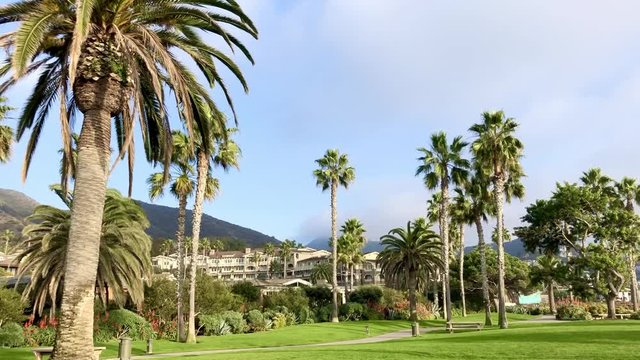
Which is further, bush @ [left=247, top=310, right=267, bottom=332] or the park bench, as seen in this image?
bush @ [left=247, top=310, right=267, bottom=332]

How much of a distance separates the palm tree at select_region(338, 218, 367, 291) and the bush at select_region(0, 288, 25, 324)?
165 ft

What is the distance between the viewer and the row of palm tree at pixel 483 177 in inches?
1564

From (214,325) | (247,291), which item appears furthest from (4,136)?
(247,291)

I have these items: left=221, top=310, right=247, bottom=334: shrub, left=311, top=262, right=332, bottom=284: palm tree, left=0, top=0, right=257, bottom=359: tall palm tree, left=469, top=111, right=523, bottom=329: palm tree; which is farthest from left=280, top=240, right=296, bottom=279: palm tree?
left=0, top=0, right=257, bottom=359: tall palm tree

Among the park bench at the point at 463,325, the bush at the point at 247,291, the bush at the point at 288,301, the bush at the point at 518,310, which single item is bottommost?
the bush at the point at 518,310

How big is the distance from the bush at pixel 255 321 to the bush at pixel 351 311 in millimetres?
14302

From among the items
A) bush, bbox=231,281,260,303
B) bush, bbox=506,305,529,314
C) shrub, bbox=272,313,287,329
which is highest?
bush, bbox=231,281,260,303

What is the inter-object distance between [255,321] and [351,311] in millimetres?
15566

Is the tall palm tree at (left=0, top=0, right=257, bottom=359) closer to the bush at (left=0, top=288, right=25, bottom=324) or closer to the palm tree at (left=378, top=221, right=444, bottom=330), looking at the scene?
the bush at (left=0, top=288, right=25, bottom=324)

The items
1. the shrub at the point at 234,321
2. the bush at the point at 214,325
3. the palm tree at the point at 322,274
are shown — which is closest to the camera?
the bush at the point at 214,325

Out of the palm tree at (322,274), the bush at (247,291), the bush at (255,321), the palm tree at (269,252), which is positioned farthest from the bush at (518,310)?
the palm tree at (269,252)

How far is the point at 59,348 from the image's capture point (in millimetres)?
11133

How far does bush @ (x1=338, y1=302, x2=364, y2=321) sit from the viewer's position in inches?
2217

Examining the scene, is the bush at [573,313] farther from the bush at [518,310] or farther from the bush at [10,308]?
A: the bush at [10,308]
